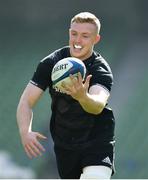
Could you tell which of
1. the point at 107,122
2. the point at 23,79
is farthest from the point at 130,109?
the point at 107,122

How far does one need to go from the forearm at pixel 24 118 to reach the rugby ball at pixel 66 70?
39cm

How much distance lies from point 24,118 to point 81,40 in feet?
2.43

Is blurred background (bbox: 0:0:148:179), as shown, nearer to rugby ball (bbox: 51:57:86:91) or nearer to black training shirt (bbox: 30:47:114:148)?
black training shirt (bbox: 30:47:114:148)

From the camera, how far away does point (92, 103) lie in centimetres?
555

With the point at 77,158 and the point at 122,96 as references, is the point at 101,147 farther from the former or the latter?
the point at 122,96

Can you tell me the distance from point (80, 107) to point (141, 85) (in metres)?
4.55

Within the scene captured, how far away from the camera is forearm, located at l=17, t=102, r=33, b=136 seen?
5859mm

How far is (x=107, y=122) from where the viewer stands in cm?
A: 609

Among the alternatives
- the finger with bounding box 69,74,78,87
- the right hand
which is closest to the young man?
the right hand

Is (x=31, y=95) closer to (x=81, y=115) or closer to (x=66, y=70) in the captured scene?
(x=81, y=115)

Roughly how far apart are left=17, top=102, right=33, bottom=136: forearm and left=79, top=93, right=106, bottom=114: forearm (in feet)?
1.63

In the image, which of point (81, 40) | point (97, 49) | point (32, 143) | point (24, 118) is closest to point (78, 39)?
point (81, 40)

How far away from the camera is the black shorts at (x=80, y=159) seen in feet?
19.7

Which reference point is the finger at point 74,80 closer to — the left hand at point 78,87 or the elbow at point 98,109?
the left hand at point 78,87
